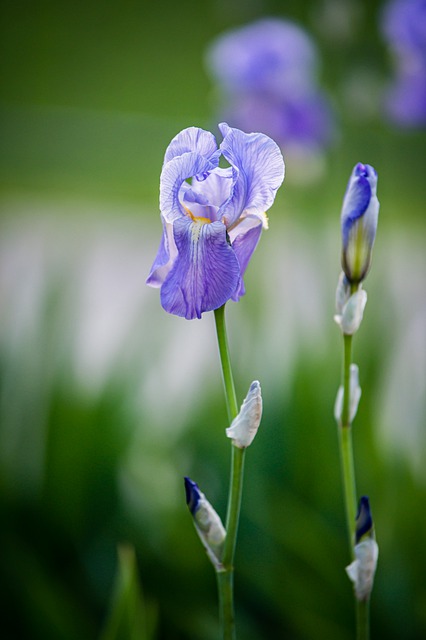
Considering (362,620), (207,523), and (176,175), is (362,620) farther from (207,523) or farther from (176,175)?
(176,175)

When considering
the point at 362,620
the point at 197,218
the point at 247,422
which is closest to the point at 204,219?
the point at 197,218

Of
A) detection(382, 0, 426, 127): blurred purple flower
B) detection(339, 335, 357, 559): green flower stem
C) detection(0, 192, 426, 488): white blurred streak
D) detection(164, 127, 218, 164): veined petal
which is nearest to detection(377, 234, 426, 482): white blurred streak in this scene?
detection(0, 192, 426, 488): white blurred streak

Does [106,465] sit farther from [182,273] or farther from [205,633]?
[182,273]

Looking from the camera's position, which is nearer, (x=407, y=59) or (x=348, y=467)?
(x=348, y=467)

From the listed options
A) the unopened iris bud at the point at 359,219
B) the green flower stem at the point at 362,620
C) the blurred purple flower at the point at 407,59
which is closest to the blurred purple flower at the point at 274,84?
the blurred purple flower at the point at 407,59

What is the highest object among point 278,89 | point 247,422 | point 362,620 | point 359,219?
point 278,89

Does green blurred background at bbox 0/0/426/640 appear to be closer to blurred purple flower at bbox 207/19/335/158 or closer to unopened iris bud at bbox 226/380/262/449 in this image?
blurred purple flower at bbox 207/19/335/158

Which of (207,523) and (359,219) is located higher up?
(359,219)
